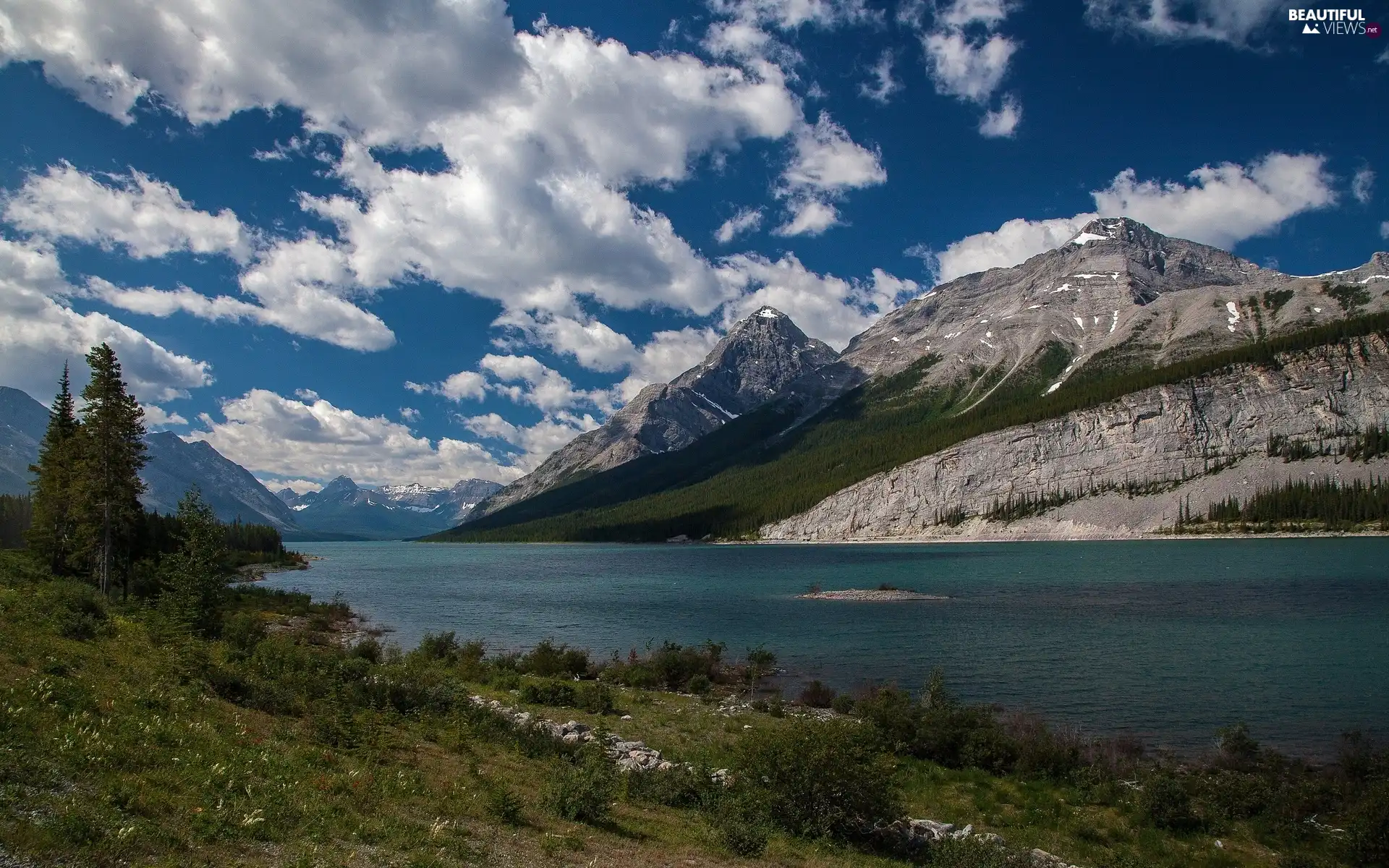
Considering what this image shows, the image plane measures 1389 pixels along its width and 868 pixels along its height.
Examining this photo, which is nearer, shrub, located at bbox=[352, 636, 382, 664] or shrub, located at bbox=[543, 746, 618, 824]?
shrub, located at bbox=[543, 746, 618, 824]

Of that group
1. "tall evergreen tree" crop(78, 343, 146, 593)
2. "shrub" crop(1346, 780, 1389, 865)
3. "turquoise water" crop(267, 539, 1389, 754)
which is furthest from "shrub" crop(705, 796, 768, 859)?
"tall evergreen tree" crop(78, 343, 146, 593)

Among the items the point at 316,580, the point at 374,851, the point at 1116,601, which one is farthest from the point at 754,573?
the point at 374,851

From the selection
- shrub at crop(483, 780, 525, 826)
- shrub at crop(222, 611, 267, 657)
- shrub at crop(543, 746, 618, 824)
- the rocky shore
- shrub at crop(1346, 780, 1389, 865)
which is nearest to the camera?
shrub at crop(483, 780, 525, 826)

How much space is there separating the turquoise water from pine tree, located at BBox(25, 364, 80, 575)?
22.9m

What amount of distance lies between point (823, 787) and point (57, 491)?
182 ft

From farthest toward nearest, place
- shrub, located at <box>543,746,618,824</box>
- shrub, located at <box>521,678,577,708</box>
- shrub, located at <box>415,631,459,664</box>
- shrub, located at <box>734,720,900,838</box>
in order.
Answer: shrub, located at <box>415,631,459,664</box> < shrub, located at <box>521,678,577,708</box> < shrub, located at <box>734,720,900,838</box> < shrub, located at <box>543,746,618,824</box>

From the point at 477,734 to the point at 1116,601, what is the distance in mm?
64758

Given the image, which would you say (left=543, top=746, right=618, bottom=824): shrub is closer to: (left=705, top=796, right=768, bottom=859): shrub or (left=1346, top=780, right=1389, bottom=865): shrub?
(left=705, top=796, right=768, bottom=859): shrub

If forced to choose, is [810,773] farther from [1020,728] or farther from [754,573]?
[754,573]

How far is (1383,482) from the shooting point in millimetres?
152625

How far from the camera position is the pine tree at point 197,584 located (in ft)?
96.2

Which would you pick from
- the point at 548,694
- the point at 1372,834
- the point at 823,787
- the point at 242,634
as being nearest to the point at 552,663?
the point at 548,694

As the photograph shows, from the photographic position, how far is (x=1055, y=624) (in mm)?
55000

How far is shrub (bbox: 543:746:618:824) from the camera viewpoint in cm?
1448
